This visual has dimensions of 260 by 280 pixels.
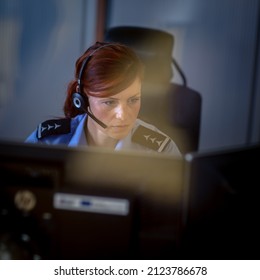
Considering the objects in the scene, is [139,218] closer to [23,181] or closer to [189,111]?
[23,181]

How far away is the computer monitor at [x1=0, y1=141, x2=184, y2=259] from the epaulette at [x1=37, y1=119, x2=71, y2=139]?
3.22ft

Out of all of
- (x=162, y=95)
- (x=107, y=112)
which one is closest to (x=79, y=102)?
(x=107, y=112)

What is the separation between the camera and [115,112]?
6.13 feet

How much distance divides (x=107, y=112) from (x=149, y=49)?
0.39m

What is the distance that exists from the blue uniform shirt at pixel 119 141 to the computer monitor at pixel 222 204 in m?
0.91

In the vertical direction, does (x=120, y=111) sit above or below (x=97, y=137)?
above

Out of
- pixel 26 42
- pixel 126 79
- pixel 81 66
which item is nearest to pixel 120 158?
pixel 126 79

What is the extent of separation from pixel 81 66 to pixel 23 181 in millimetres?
1192

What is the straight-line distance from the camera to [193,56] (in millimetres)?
2727

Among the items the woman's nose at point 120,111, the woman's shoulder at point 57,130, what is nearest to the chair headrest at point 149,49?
the woman's nose at point 120,111

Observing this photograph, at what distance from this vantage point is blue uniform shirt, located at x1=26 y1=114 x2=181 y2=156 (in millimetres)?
1787

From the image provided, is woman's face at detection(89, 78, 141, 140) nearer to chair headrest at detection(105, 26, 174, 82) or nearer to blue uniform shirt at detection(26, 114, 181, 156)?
blue uniform shirt at detection(26, 114, 181, 156)

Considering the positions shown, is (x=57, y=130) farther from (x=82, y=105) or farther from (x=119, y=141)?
(x=119, y=141)

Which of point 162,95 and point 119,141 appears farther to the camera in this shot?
point 162,95
